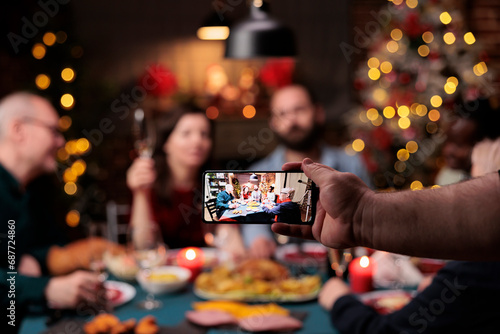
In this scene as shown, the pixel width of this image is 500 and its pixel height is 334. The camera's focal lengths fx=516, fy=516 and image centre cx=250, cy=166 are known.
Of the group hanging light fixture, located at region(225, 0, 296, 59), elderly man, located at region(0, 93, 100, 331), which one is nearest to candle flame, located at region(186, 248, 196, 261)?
elderly man, located at region(0, 93, 100, 331)

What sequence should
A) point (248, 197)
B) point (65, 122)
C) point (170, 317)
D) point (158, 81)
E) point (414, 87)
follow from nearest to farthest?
point (248, 197) < point (170, 317) < point (65, 122) < point (414, 87) < point (158, 81)

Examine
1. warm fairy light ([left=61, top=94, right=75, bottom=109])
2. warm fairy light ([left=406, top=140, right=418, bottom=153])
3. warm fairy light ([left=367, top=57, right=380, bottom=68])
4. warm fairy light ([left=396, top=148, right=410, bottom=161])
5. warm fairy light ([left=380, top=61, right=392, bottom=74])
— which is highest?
warm fairy light ([left=367, top=57, right=380, bottom=68])

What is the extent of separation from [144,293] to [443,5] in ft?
11.2

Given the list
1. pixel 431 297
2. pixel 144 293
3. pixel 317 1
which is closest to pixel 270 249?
pixel 144 293

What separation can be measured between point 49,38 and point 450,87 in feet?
9.83

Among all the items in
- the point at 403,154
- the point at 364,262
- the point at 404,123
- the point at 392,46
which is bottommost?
the point at 364,262

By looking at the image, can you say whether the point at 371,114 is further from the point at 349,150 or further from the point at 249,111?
the point at 249,111

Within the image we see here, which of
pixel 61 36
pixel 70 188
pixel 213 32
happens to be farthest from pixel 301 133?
pixel 61 36

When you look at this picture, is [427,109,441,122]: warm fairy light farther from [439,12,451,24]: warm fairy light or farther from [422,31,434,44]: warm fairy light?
[439,12,451,24]: warm fairy light

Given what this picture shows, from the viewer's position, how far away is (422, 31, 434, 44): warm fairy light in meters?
3.98

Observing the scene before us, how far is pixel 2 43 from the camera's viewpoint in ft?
12.8

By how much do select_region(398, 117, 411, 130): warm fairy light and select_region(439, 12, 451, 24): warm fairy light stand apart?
0.81 metres

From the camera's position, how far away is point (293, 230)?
89 cm

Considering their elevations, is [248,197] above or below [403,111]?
below
